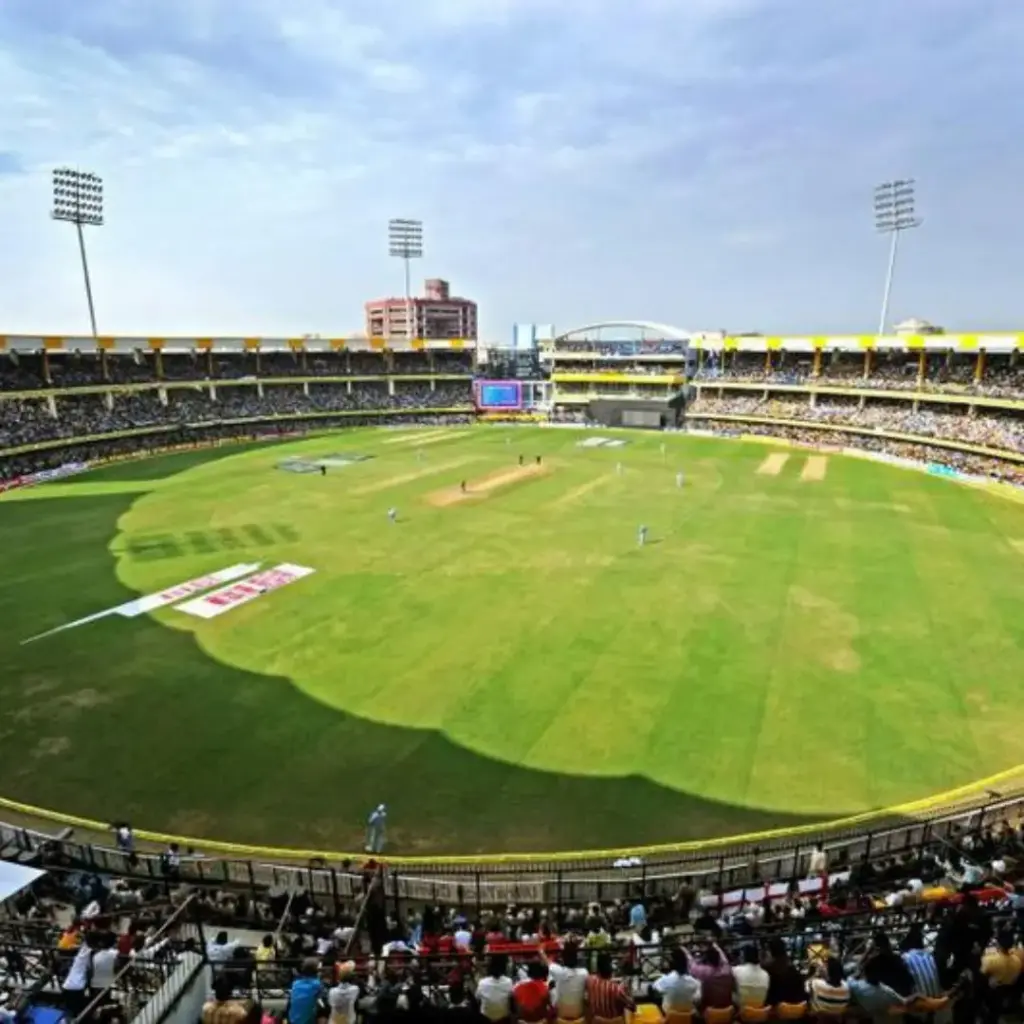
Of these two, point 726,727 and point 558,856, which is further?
point 726,727

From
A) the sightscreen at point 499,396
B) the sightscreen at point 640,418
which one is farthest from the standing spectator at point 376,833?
the sightscreen at point 499,396

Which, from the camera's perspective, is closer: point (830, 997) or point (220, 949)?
point (830, 997)

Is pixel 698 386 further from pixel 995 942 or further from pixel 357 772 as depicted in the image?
pixel 995 942

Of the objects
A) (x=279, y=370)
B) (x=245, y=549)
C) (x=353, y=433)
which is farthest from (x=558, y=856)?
(x=279, y=370)

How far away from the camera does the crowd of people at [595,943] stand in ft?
23.6

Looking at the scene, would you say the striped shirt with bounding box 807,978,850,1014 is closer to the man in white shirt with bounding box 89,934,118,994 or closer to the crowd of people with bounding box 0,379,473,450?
the man in white shirt with bounding box 89,934,118,994

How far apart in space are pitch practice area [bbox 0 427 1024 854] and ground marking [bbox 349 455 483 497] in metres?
4.36

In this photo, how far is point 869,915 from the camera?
32.2ft

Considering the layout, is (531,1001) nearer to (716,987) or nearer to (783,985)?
(716,987)

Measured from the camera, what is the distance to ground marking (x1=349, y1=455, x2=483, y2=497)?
50.0 m

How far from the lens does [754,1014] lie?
7.20 metres

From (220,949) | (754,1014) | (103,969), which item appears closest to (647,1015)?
(754,1014)

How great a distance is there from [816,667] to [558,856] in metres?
11.8

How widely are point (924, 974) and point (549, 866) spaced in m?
8.71
